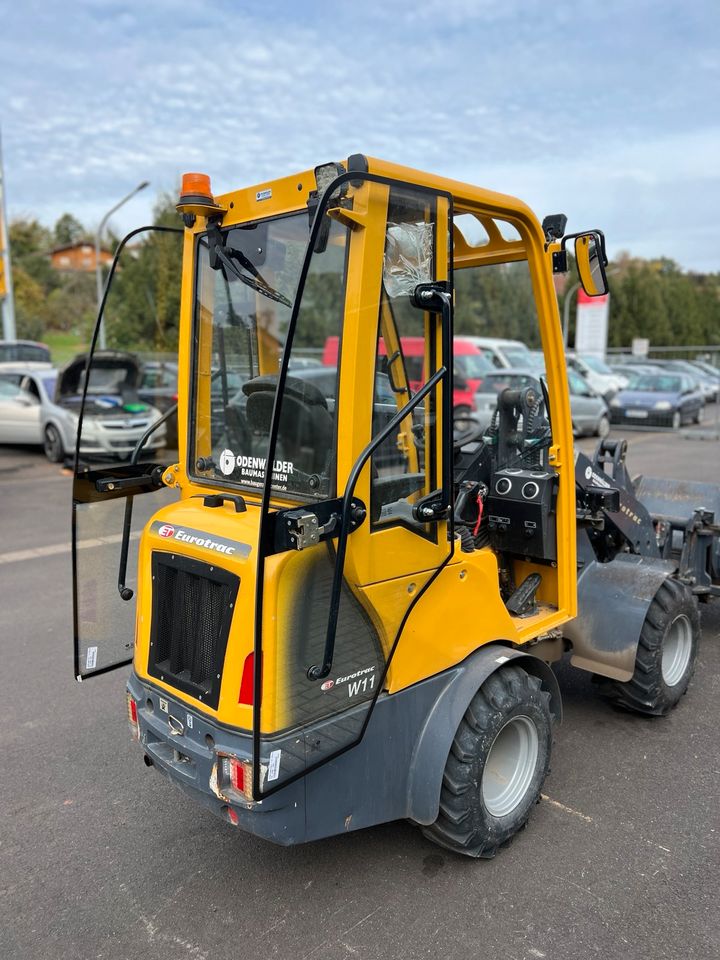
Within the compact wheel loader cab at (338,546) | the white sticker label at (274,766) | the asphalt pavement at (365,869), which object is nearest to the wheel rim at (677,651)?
the asphalt pavement at (365,869)

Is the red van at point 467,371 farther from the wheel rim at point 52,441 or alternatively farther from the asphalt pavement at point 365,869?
the asphalt pavement at point 365,869

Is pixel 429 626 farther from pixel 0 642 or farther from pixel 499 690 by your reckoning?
pixel 0 642

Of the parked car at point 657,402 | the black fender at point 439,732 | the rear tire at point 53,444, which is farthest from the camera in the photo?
the parked car at point 657,402

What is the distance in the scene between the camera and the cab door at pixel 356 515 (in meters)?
2.30

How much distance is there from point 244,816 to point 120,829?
3.52 feet

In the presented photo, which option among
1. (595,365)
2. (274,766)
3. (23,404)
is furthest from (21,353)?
(274,766)

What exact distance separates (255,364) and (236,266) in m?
0.43

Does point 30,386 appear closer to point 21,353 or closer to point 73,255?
point 21,353

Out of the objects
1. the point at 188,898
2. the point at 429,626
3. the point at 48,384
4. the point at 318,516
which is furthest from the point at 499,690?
the point at 48,384

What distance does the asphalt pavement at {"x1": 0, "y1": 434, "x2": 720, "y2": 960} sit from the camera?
2531mm

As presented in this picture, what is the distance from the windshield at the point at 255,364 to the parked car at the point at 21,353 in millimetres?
18608

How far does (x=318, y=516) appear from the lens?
2297mm

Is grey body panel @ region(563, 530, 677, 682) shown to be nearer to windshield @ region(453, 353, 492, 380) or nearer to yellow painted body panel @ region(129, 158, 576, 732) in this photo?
yellow painted body panel @ region(129, 158, 576, 732)

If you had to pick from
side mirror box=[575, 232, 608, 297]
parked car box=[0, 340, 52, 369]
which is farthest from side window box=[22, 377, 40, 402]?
side mirror box=[575, 232, 608, 297]
